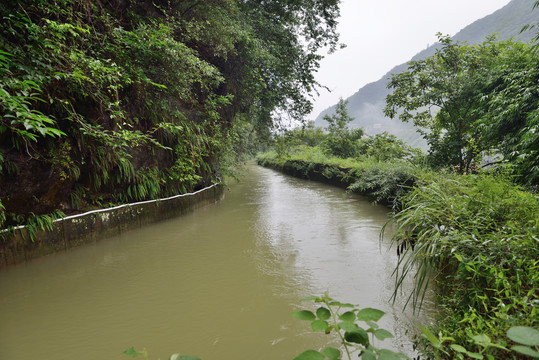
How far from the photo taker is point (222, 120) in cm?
903

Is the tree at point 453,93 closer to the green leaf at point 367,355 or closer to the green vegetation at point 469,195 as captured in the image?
the green vegetation at point 469,195

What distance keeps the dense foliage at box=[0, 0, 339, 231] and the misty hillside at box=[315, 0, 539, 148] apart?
1830 inches

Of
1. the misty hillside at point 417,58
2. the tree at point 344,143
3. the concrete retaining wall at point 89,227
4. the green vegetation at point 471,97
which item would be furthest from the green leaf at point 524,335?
the misty hillside at point 417,58

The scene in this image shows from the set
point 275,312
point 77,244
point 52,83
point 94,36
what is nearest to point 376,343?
point 275,312

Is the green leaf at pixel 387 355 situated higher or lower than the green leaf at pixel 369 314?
lower

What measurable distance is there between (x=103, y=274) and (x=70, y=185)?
175 centimetres

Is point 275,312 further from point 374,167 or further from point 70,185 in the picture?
point 374,167

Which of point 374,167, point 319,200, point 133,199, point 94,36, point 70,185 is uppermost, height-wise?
point 94,36

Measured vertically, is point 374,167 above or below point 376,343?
above

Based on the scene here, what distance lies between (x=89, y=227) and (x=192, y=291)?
2715mm

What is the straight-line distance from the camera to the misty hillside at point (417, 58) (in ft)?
229

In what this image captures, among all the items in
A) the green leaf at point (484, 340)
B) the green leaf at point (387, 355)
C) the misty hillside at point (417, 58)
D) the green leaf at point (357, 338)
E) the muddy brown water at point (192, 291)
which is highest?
the misty hillside at point (417, 58)

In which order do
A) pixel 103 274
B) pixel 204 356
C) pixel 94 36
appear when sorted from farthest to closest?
pixel 94 36
pixel 103 274
pixel 204 356

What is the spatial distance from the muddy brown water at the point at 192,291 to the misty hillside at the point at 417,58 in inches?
1982
